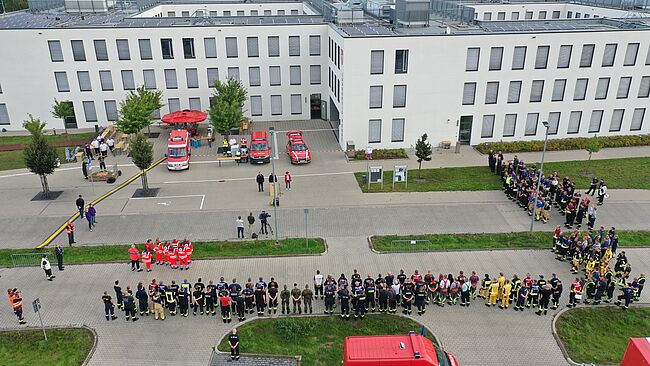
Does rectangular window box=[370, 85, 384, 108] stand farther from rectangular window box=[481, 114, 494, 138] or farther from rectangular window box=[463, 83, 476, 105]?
rectangular window box=[481, 114, 494, 138]

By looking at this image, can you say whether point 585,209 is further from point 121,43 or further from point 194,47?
point 121,43

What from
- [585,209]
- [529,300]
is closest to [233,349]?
[529,300]

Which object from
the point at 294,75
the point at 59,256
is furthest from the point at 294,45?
the point at 59,256

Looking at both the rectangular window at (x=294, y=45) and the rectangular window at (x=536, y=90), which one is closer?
the rectangular window at (x=536, y=90)

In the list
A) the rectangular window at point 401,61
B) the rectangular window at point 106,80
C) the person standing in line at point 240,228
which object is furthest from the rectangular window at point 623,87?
the rectangular window at point 106,80

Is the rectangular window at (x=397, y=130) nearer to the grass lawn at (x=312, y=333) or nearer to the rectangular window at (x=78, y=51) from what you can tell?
the grass lawn at (x=312, y=333)

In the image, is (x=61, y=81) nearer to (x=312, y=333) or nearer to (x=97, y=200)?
(x=97, y=200)
